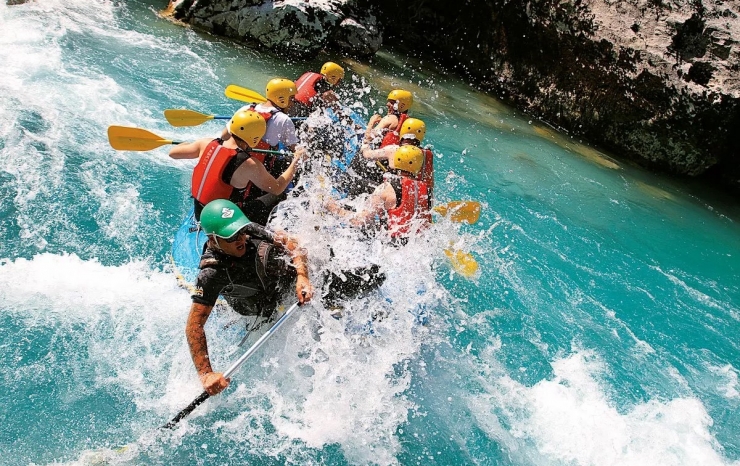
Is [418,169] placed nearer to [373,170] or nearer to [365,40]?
[373,170]

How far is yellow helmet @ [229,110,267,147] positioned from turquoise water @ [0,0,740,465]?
0.94 m

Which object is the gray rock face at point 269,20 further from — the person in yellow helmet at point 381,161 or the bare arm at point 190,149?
the bare arm at point 190,149

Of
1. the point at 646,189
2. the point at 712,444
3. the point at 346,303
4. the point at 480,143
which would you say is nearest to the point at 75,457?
the point at 346,303

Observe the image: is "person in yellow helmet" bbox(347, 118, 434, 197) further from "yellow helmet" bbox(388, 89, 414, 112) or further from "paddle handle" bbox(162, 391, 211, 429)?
"paddle handle" bbox(162, 391, 211, 429)

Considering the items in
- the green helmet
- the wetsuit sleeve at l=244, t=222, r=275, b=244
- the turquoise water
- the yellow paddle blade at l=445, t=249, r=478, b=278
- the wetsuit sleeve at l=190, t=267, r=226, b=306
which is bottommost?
the turquoise water

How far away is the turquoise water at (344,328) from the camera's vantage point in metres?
4.20

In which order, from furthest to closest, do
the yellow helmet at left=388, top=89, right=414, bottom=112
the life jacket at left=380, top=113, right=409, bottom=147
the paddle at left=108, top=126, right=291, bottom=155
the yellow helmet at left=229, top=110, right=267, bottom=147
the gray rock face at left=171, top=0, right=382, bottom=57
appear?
the gray rock face at left=171, top=0, right=382, bottom=57 < the yellow helmet at left=388, top=89, right=414, bottom=112 < the life jacket at left=380, top=113, right=409, bottom=147 < the paddle at left=108, top=126, right=291, bottom=155 < the yellow helmet at left=229, top=110, right=267, bottom=147

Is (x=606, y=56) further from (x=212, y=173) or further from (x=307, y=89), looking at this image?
(x=212, y=173)

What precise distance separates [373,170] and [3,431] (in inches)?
178

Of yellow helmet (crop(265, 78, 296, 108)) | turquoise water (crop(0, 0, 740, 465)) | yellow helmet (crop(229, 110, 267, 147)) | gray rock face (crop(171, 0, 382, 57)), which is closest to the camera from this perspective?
turquoise water (crop(0, 0, 740, 465))

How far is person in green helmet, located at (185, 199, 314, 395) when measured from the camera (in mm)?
3561

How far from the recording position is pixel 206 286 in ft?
12.0

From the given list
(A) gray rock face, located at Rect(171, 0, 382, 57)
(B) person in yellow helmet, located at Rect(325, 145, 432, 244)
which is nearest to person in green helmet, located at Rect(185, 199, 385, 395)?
(B) person in yellow helmet, located at Rect(325, 145, 432, 244)

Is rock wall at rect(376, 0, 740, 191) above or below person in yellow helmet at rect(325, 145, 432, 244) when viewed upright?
above
